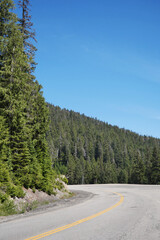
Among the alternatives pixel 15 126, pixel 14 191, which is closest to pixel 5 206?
pixel 14 191

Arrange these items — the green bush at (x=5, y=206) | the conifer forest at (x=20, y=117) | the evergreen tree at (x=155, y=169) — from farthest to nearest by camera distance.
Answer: the evergreen tree at (x=155, y=169)
the conifer forest at (x=20, y=117)
the green bush at (x=5, y=206)

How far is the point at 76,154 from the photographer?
134 metres

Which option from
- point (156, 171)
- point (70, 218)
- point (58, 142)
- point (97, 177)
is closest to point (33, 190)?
point (70, 218)

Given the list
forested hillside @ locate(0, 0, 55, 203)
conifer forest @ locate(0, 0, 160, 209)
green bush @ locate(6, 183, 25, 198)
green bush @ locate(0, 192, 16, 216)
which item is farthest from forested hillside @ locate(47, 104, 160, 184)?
green bush @ locate(0, 192, 16, 216)

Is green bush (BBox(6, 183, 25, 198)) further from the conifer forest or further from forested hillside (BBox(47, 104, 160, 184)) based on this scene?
forested hillside (BBox(47, 104, 160, 184))

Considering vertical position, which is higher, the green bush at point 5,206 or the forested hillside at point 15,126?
the forested hillside at point 15,126

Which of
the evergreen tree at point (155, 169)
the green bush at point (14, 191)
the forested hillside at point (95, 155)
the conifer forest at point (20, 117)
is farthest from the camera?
the forested hillside at point (95, 155)

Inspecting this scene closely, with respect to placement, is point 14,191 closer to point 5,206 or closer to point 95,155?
point 5,206

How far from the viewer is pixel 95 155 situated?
15512cm

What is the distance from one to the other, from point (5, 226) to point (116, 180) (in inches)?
3555

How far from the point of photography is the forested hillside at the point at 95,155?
71.6 metres

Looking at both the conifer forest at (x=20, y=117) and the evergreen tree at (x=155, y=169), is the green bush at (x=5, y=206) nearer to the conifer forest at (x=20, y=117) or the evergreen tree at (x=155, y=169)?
the conifer forest at (x=20, y=117)

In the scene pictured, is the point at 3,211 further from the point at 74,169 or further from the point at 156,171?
the point at 74,169

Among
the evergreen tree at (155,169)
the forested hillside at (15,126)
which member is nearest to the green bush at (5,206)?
the forested hillside at (15,126)
